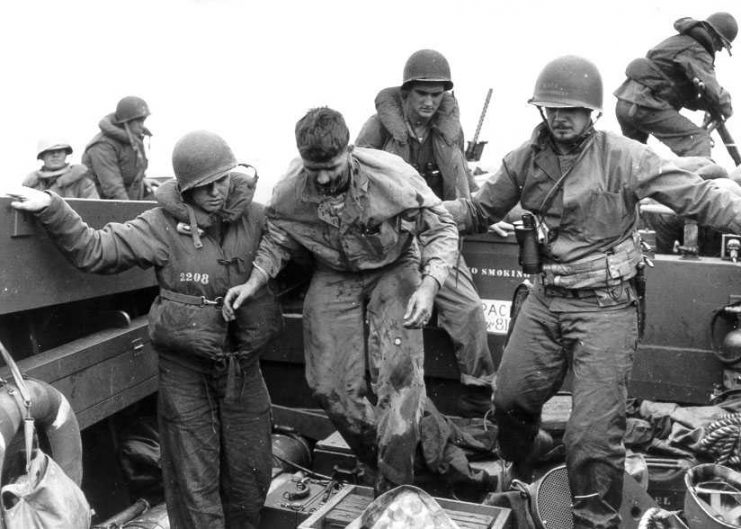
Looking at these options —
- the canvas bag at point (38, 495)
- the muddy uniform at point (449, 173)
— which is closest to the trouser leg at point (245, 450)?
the canvas bag at point (38, 495)

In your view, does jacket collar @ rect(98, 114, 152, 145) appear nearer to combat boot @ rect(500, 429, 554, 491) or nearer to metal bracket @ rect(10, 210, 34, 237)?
metal bracket @ rect(10, 210, 34, 237)

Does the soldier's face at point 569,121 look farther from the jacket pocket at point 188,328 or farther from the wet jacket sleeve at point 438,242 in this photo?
the jacket pocket at point 188,328

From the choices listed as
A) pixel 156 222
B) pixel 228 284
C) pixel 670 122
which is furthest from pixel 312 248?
pixel 670 122

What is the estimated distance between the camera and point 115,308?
5648 mm

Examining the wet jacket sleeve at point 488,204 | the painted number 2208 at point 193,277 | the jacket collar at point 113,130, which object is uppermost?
the jacket collar at point 113,130

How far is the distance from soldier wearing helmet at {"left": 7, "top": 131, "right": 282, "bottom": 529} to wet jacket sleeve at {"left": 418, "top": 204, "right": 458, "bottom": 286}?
2.80ft

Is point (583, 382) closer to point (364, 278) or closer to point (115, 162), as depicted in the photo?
point (364, 278)

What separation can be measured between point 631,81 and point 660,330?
3.29 m

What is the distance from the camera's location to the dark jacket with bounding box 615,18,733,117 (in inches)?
307

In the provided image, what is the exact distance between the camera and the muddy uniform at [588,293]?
13.1 ft

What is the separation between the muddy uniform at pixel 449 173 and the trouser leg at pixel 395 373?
113cm

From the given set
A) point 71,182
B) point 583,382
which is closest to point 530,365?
point 583,382

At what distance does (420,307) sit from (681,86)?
16.6 ft

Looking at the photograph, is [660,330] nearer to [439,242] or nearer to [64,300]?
[439,242]
